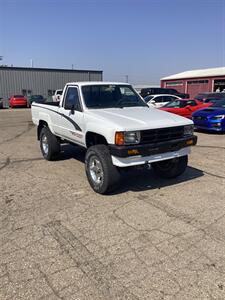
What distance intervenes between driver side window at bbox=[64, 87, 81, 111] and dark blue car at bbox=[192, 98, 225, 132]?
6822 millimetres

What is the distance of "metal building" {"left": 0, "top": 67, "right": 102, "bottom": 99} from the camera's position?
1551 inches

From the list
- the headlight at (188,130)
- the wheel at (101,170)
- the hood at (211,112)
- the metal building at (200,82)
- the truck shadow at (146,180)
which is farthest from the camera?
the metal building at (200,82)

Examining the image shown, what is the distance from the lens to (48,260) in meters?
3.07

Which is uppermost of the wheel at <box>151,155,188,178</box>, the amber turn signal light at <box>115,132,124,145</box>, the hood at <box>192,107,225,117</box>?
the hood at <box>192,107,225,117</box>

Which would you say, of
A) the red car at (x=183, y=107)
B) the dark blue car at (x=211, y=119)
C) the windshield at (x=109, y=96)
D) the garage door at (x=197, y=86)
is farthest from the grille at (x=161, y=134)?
the garage door at (x=197, y=86)

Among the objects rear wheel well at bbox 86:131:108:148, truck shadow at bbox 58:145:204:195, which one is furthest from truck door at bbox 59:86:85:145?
truck shadow at bbox 58:145:204:195

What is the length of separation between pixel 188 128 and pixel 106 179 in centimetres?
179

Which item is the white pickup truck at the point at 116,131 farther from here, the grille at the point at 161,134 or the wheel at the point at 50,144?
the wheel at the point at 50,144

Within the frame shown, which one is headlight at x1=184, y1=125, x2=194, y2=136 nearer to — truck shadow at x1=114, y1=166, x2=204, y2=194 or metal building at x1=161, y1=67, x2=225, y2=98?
truck shadow at x1=114, y1=166, x2=204, y2=194

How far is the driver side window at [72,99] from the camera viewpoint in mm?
5795

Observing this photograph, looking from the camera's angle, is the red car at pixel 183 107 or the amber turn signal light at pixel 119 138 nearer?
the amber turn signal light at pixel 119 138

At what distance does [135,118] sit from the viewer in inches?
190

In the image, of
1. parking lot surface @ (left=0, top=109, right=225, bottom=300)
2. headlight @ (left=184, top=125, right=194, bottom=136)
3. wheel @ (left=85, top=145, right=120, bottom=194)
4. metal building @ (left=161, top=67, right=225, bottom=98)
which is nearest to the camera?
parking lot surface @ (left=0, top=109, right=225, bottom=300)

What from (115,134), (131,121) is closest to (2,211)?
(115,134)
